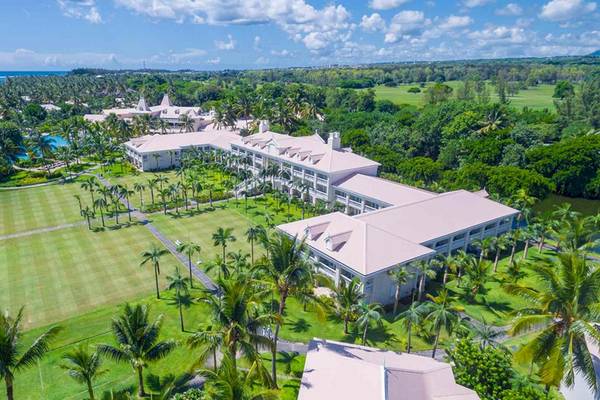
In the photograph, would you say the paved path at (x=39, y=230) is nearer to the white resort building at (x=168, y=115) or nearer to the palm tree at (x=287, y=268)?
the palm tree at (x=287, y=268)

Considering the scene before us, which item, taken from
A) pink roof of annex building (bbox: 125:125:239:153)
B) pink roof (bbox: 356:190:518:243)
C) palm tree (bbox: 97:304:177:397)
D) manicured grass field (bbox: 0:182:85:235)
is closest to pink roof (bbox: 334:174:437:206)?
pink roof (bbox: 356:190:518:243)

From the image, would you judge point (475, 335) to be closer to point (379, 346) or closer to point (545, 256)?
point (379, 346)

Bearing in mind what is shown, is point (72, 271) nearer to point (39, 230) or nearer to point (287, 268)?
point (39, 230)

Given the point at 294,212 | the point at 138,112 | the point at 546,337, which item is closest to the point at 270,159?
the point at 294,212

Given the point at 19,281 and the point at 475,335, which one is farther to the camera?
the point at 19,281

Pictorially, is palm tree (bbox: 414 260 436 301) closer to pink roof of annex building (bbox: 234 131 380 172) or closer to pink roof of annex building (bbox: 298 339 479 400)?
pink roof of annex building (bbox: 298 339 479 400)

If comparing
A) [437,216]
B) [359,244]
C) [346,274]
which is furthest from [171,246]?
[437,216]
